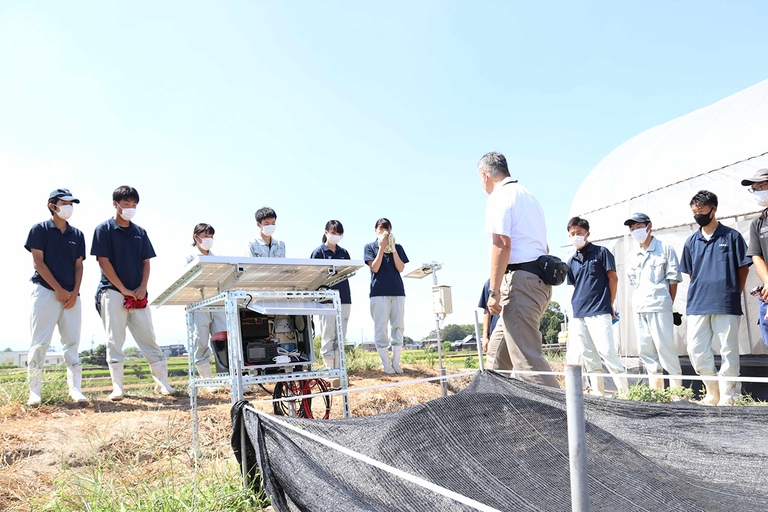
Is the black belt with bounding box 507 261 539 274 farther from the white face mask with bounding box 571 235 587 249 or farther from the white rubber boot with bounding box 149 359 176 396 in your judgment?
the white rubber boot with bounding box 149 359 176 396

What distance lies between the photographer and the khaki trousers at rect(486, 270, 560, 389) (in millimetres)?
3207

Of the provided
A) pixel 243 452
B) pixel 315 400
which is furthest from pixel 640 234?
pixel 243 452

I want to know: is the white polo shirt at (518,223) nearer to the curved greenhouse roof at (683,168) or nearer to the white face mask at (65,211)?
the white face mask at (65,211)

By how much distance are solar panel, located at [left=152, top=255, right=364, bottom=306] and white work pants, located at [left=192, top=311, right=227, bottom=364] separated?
80.1 inches

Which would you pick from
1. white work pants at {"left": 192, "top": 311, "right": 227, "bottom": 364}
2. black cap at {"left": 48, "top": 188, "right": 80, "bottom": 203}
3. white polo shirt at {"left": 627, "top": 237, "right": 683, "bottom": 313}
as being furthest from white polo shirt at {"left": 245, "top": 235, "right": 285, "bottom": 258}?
white polo shirt at {"left": 627, "top": 237, "right": 683, "bottom": 313}

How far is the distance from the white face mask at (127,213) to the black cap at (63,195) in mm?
416

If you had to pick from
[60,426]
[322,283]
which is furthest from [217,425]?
[322,283]

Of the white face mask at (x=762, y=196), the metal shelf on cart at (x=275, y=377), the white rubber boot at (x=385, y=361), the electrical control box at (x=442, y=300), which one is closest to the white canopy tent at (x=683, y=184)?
the white face mask at (x=762, y=196)

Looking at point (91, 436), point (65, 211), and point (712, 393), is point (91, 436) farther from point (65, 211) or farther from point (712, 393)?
point (712, 393)

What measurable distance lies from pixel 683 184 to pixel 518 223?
6.26 m

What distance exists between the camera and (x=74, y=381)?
4.92 metres

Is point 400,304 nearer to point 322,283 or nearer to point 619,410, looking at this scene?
point 322,283

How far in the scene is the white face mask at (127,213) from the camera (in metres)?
5.00

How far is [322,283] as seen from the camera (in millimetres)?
3600
